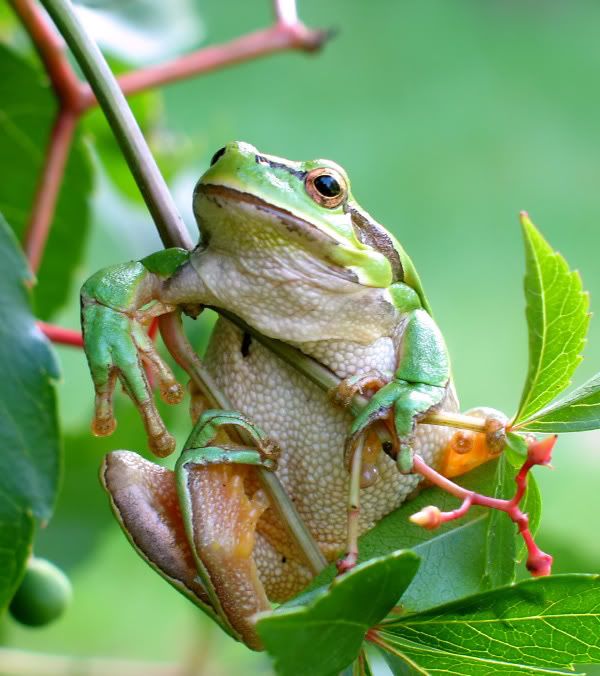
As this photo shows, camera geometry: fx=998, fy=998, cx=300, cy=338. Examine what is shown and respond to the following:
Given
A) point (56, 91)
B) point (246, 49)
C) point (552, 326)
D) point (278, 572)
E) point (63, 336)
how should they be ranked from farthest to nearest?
1. point (246, 49)
2. point (56, 91)
3. point (63, 336)
4. point (278, 572)
5. point (552, 326)

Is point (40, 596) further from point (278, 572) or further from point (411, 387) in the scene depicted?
point (411, 387)

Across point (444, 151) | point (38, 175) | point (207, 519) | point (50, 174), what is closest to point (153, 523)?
point (207, 519)

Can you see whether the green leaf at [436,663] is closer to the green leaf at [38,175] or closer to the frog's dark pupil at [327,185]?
the frog's dark pupil at [327,185]

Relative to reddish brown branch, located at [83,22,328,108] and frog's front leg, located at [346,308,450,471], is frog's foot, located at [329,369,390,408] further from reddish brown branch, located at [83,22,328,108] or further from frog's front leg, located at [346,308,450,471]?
reddish brown branch, located at [83,22,328,108]

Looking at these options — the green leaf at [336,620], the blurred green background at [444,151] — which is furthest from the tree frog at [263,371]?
the blurred green background at [444,151]

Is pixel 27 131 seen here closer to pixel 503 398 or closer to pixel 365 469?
pixel 365 469

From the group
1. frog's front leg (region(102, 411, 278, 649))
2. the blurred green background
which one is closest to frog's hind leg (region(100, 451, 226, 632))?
frog's front leg (region(102, 411, 278, 649))

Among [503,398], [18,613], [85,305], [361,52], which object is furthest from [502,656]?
[361,52]
